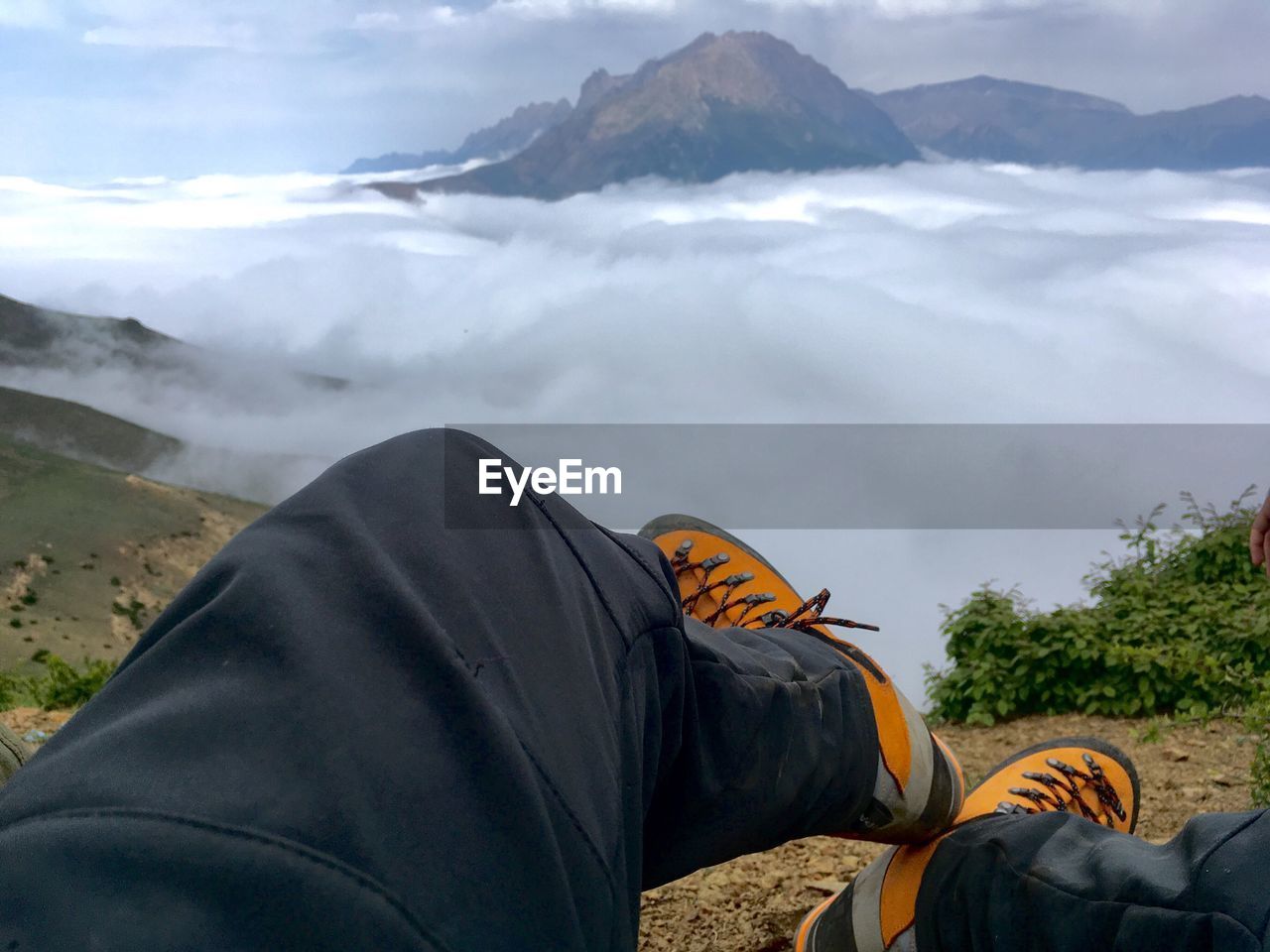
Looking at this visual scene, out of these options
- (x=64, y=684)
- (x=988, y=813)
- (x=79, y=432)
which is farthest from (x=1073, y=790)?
(x=79, y=432)

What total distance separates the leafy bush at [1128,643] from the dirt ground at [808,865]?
0.56ft

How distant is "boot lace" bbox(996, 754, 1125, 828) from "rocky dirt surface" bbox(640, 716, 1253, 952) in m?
0.17

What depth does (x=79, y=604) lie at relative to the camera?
641 centimetres

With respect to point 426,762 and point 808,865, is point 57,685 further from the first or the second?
point 426,762

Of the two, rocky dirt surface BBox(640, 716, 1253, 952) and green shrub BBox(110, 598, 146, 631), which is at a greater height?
rocky dirt surface BBox(640, 716, 1253, 952)

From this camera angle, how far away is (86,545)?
Answer: 23.8ft

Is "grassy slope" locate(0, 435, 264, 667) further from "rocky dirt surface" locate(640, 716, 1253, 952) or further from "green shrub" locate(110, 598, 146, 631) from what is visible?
"rocky dirt surface" locate(640, 716, 1253, 952)

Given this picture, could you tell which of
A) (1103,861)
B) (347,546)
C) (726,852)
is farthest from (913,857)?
(347,546)

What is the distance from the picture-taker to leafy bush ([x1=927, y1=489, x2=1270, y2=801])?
2.95 metres

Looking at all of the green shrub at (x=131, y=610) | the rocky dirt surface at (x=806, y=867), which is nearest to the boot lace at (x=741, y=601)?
the rocky dirt surface at (x=806, y=867)

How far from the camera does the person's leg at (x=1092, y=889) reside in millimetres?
1068

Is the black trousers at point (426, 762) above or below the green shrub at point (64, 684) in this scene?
above

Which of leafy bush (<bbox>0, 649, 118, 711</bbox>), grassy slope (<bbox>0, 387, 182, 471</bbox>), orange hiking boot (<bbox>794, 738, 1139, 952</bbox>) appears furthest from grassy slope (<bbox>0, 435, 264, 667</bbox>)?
orange hiking boot (<bbox>794, 738, 1139, 952</bbox>)

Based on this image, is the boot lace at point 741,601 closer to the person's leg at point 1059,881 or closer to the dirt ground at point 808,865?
the person's leg at point 1059,881
